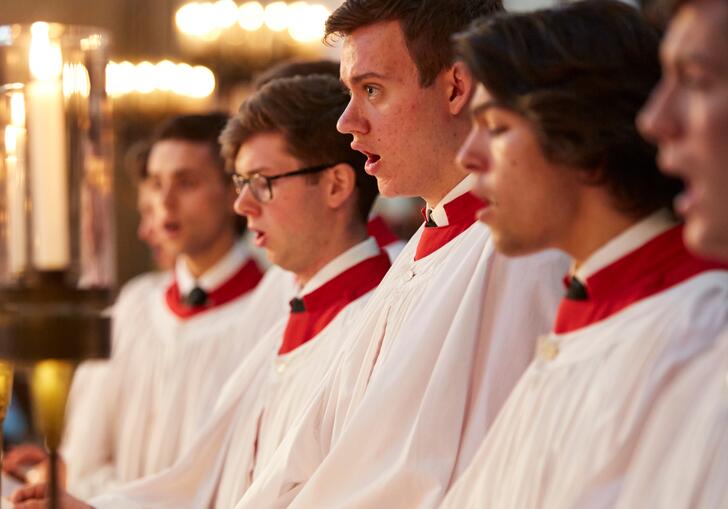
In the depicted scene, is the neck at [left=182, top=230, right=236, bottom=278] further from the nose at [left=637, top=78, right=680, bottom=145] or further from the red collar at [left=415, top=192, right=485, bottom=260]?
the nose at [left=637, top=78, right=680, bottom=145]

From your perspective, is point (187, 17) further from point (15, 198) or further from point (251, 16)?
point (15, 198)

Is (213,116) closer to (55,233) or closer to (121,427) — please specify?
(121,427)

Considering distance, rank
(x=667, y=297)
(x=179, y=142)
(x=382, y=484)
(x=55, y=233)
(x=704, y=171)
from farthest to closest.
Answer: (x=179, y=142) → (x=382, y=484) → (x=55, y=233) → (x=667, y=297) → (x=704, y=171)

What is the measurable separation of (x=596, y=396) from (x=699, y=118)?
580 mm

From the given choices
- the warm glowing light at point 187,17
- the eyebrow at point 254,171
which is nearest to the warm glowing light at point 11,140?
the eyebrow at point 254,171

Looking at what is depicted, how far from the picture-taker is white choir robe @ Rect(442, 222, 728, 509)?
201cm

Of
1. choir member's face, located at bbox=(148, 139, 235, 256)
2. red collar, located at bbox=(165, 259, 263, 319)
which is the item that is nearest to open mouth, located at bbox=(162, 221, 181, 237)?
choir member's face, located at bbox=(148, 139, 235, 256)

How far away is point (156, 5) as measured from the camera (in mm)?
11367

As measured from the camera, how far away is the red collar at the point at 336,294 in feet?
11.8

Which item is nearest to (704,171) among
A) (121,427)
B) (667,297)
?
(667,297)

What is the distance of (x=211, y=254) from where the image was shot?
5398 millimetres

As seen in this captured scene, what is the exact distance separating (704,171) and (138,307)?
449 centimetres

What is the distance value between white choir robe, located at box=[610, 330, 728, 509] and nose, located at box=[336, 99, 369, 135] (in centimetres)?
116

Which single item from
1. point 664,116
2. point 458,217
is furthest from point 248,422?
point 664,116
